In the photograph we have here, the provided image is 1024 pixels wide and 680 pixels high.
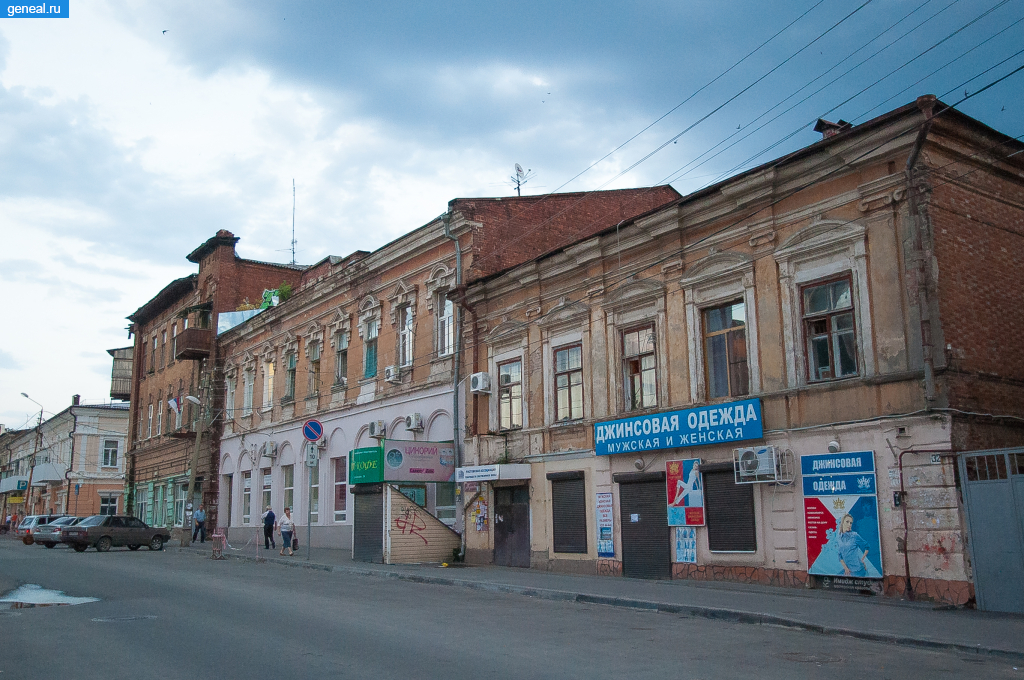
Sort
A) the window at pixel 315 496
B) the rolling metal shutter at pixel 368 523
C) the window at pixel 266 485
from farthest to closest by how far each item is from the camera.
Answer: the window at pixel 266 485 < the window at pixel 315 496 < the rolling metal shutter at pixel 368 523

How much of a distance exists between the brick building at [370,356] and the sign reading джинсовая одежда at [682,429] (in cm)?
637

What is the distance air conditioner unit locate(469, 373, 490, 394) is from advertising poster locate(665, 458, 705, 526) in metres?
6.56

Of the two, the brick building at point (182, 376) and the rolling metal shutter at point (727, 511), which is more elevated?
the brick building at point (182, 376)

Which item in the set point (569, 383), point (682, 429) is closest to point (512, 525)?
point (569, 383)

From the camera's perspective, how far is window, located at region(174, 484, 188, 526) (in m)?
43.8

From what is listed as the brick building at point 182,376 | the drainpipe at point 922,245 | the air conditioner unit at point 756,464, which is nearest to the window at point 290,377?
the brick building at point 182,376

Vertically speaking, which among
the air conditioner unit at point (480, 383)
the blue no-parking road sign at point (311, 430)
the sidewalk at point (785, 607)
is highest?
the air conditioner unit at point (480, 383)

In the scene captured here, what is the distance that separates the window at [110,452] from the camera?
64688 millimetres

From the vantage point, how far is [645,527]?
1814 centimetres

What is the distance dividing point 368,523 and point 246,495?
16367 millimetres

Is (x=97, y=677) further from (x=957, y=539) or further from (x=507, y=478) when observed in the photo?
(x=507, y=478)

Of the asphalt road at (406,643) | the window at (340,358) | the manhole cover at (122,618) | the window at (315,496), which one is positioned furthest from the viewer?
the window at (315,496)

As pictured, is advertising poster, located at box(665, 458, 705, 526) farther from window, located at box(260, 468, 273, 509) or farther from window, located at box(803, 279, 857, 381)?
window, located at box(260, 468, 273, 509)

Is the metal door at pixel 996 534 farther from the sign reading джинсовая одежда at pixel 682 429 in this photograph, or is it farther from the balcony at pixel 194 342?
the balcony at pixel 194 342
